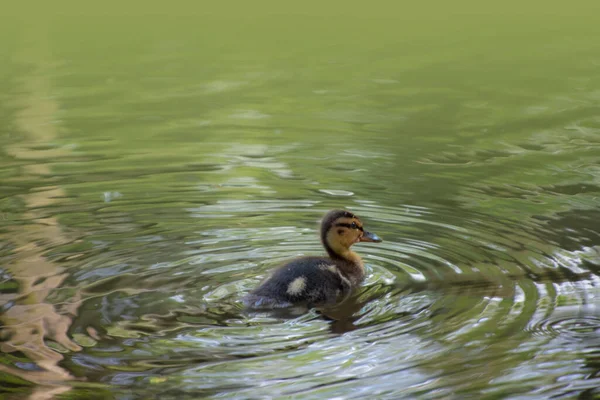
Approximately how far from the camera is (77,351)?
579cm

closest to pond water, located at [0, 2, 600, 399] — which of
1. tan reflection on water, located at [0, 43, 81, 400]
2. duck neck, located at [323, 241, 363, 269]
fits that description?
tan reflection on water, located at [0, 43, 81, 400]

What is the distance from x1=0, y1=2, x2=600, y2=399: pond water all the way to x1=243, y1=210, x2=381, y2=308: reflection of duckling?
17 centimetres

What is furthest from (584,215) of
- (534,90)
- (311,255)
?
(534,90)

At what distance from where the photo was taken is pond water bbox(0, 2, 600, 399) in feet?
18.1

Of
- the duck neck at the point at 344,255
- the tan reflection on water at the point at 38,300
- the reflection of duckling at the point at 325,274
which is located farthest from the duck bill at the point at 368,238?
the tan reflection on water at the point at 38,300

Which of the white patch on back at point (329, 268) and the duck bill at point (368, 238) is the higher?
the duck bill at point (368, 238)

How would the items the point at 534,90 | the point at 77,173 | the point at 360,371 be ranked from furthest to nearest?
the point at 534,90 → the point at 77,173 → the point at 360,371

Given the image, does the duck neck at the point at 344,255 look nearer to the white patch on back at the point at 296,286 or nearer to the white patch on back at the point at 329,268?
the white patch on back at the point at 329,268

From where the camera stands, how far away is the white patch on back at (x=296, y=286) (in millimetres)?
6641

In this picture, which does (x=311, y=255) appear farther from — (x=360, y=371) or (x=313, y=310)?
(x=360, y=371)

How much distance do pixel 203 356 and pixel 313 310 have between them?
1191 mm

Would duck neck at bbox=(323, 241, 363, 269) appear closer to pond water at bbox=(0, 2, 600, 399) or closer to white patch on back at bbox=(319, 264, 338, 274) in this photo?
pond water at bbox=(0, 2, 600, 399)

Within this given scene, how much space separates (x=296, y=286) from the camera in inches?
263

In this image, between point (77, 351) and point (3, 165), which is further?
point (3, 165)
